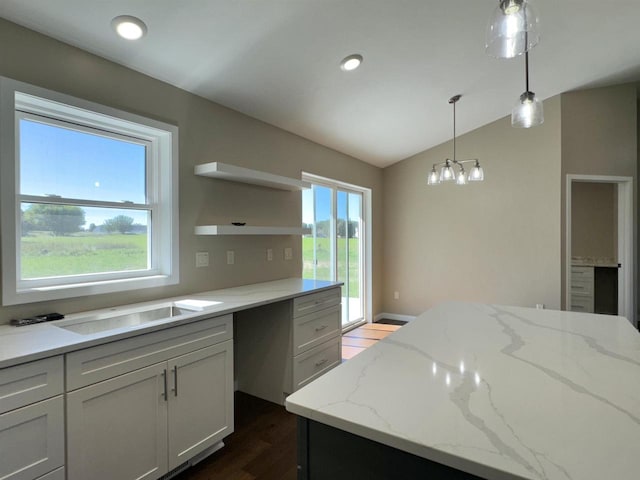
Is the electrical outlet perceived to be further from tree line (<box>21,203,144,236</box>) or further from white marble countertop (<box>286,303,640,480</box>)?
white marble countertop (<box>286,303,640,480</box>)

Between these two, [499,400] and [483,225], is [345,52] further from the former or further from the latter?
[483,225]

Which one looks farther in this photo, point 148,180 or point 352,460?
point 148,180

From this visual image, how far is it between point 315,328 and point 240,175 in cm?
138

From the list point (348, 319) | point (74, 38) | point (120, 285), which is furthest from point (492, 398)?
point (348, 319)

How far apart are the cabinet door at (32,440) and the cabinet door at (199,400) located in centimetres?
50

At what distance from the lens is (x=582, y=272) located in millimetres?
5121

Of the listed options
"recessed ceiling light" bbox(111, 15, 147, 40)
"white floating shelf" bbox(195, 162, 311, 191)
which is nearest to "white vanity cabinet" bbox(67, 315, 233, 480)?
"white floating shelf" bbox(195, 162, 311, 191)

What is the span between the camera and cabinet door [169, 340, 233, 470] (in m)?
1.81

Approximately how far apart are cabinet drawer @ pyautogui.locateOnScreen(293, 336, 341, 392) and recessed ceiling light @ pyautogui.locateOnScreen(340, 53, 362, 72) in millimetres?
2256

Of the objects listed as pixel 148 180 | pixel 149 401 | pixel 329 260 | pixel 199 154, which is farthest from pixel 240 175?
pixel 329 260

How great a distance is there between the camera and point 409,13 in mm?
2236

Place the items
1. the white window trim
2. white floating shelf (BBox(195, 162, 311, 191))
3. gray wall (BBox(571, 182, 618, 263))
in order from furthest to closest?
gray wall (BBox(571, 182, 618, 263)) → white floating shelf (BBox(195, 162, 311, 191)) → the white window trim

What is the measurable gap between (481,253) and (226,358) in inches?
152

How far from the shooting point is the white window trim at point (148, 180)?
5.56 feet
